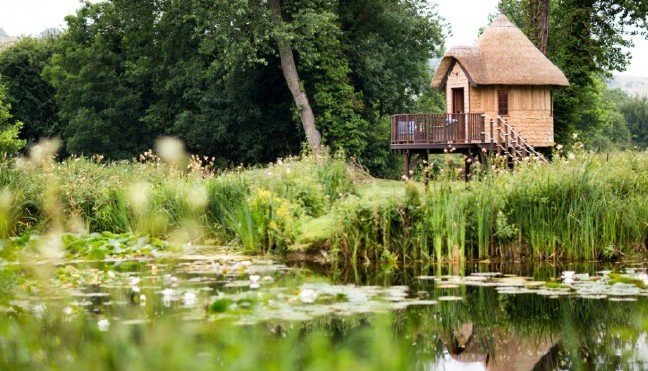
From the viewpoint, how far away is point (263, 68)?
3747 centimetres

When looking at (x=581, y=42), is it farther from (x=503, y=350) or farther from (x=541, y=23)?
(x=503, y=350)

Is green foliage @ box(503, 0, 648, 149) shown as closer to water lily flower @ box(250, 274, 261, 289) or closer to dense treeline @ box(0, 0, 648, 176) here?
A: dense treeline @ box(0, 0, 648, 176)

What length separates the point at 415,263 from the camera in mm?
14156

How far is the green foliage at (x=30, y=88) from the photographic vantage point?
49406 mm

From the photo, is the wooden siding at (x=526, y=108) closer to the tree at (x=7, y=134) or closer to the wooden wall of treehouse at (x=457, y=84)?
the wooden wall of treehouse at (x=457, y=84)

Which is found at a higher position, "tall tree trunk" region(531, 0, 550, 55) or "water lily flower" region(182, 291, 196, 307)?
"tall tree trunk" region(531, 0, 550, 55)

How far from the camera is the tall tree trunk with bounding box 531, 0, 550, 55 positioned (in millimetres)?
35094

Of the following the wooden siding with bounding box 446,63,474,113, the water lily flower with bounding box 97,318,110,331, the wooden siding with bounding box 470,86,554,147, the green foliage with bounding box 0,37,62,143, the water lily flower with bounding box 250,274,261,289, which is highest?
the green foliage with bounding box 0,37,62,143

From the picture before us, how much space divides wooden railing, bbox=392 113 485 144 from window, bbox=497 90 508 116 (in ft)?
8.42

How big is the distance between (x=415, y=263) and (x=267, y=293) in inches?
158

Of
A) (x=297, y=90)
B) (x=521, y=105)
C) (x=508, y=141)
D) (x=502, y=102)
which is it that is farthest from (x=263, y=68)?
(x=508, y=141)

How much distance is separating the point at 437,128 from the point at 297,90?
6.92 metres

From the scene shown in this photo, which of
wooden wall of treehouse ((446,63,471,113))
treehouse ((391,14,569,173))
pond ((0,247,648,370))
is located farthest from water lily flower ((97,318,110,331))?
wooden wall of treehouse ((446,63,471,113))

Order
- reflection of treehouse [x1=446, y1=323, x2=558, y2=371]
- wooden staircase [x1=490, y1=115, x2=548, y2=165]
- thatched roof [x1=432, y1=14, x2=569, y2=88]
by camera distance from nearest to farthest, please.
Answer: reflection of treehouse [x1=446, y1=323, x2=558, y2=371]
wooden staircase [x1=490, y1=115, x2=548, y2=165]
thatched roof [x1=432, y1=14, x2=569, y2=88]
